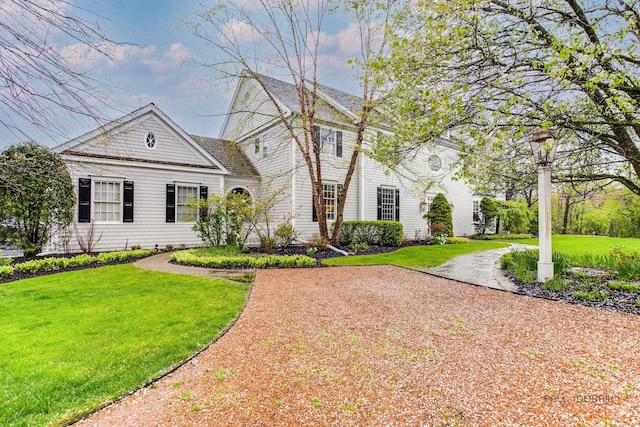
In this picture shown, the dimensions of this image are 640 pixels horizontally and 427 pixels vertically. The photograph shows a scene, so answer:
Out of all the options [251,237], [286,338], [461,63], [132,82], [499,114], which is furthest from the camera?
[251,237]

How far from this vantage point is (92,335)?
143 inches

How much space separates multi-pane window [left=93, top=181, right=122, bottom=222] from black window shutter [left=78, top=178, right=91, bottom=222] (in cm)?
22

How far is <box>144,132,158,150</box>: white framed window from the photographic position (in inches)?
440

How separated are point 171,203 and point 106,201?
2.03 m

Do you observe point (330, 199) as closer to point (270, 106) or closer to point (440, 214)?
point (270, 106)

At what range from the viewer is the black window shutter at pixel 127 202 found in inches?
417

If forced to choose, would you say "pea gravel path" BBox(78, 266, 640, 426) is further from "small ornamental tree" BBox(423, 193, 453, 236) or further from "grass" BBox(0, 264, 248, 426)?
"small ornamental tree" BBox(423, 193, 453, 236)

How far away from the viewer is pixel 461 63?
490 cm

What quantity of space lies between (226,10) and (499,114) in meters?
10.3

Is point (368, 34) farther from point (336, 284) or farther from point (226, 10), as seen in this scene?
point (336, 284)

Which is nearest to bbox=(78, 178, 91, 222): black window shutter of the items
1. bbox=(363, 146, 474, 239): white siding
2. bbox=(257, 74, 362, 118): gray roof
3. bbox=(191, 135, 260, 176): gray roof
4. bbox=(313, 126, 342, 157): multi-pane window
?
bbox=(191, 135, 260, 176): gray roof

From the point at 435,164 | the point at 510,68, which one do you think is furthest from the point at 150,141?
the point at 435,164

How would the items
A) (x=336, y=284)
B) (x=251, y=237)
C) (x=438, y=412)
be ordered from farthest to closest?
(x=251, y=237), (x=336, y=284), (x=438, y=412)

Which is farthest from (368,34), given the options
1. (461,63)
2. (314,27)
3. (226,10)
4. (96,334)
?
(96,334)
